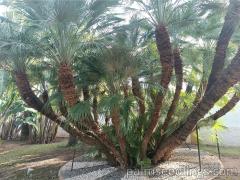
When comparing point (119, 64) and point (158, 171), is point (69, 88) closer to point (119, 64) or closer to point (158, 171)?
point (119, 64)

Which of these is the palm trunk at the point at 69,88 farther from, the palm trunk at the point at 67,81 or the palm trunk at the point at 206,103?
the palm trunk at the point at 206,103

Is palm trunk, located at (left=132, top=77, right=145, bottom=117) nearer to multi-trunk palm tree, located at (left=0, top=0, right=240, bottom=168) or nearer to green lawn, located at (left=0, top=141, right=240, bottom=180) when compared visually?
multi-trunk palm tree, located at (left=0, top=0, right=240, bottom=168)

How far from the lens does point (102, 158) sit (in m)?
11.0

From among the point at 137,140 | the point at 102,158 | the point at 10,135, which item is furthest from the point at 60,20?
the point at 10,135

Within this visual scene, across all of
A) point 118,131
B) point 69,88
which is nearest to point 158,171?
point 118,131

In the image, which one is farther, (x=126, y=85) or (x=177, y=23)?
(x=126, y=85)

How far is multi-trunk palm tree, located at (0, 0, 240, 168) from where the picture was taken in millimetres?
7543

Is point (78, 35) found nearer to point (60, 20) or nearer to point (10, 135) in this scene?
point (60, 20)

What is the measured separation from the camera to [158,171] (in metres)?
9.00

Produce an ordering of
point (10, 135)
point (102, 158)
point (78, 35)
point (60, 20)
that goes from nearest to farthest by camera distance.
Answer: point (60, 20), point (78, 35), point (102, 158), point (10, 135)

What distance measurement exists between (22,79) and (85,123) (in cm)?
185

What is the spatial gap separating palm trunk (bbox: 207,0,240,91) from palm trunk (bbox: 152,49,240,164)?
2.41 ft

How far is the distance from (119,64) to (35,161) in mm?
5721

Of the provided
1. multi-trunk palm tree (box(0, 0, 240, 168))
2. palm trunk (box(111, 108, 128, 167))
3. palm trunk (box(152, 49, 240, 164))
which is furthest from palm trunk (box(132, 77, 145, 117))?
palm trunk (box(152, 49, 240, 164))
